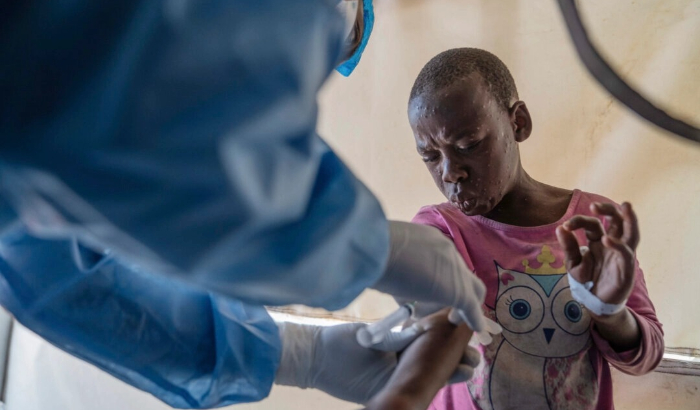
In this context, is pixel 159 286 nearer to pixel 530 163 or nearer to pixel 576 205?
pixel 576 205

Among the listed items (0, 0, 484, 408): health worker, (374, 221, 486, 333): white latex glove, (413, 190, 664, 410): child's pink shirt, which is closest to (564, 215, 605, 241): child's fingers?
(413, 190, 664, 410): child's pink shirt

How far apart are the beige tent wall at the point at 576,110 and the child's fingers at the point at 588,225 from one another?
628mm

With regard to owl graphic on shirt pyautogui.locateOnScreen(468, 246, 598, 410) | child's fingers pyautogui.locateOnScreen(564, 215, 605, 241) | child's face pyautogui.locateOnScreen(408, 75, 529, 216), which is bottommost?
owl graphic on shirt pyautogui.locateOnScreen(468, 246, 598, 410)

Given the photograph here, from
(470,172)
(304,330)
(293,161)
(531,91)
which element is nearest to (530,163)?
(531,91)

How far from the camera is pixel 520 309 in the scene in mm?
912

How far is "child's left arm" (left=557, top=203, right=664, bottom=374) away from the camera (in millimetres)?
795

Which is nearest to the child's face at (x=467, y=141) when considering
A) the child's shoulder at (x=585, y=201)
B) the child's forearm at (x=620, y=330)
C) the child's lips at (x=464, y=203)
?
the child's lips at (x=464, y=203)

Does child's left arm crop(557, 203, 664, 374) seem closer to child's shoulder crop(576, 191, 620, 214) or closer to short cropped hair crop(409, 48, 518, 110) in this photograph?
child's shoulder crop(576, 191, 620, 214)

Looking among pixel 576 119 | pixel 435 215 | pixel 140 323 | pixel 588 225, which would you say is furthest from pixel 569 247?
pixel 576 119

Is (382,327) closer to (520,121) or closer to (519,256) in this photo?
(519,256)

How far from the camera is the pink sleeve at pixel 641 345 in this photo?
0.88 m

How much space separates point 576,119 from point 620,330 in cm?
73

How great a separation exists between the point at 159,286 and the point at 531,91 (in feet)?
3.67

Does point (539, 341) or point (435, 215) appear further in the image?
point (435, 215)
